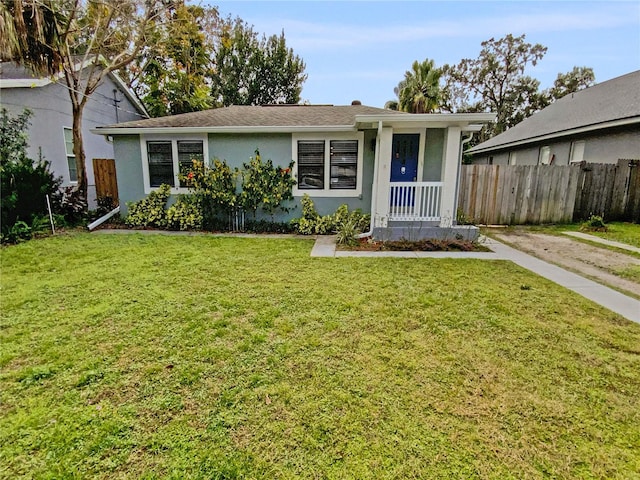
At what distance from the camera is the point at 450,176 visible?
7258mm

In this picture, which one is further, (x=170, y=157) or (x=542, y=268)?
(x=170, y=157)

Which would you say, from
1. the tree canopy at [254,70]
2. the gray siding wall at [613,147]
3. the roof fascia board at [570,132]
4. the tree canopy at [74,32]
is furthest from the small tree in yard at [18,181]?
the tree canopy at [254,70]

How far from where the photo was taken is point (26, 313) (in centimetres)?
363

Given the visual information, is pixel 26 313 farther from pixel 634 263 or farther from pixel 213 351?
pixel 634 263

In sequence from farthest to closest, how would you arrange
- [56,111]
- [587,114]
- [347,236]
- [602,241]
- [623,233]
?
[587,114] < [56,111] < [623,233] < [602,241] < [347,236]

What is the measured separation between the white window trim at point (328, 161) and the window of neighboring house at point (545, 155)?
10.5 m

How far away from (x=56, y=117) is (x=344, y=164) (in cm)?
952

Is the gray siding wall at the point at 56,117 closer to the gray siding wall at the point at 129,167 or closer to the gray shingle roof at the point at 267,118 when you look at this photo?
the gray siding wall at the point at 129,167

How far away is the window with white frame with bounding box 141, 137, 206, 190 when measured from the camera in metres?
9.00

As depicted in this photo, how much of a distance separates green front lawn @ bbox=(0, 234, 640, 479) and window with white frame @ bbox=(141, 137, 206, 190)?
5.08 meters

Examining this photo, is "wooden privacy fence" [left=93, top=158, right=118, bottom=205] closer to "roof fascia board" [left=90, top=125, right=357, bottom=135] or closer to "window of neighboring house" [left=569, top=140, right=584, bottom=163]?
"roof fascia board" [left=90, top=125, right=357, bottom=135]

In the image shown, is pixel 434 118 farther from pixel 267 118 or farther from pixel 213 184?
pixel 213 184

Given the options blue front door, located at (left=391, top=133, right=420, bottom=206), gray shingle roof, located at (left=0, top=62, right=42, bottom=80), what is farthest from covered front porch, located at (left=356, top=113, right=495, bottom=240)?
gray shingle roof, located at (left=0, top=62, right=42, bottom=80)

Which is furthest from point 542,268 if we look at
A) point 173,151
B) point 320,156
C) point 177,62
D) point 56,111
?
point 177,62
